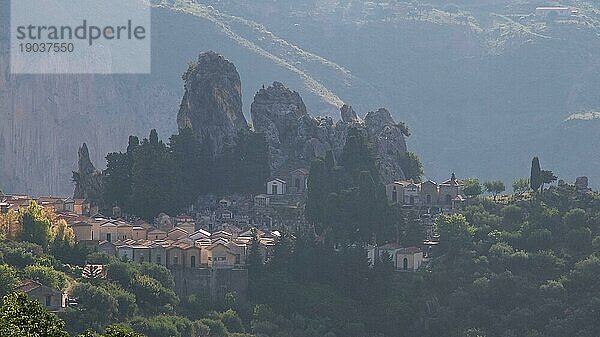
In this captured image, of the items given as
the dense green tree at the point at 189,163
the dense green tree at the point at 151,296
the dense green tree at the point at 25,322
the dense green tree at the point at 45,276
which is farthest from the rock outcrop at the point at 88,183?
the dense green tree at the point at 25,322

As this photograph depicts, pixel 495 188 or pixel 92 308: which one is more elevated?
pixel 495 188

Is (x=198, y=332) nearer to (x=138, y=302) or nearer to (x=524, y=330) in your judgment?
(x=138, y=302)

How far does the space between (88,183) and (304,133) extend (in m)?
8.51

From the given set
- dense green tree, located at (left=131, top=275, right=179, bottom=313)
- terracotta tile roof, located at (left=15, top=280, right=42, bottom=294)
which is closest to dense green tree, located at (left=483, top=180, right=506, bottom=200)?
dense green tree, located at (left=131, top=275, right=179, bottom=313)

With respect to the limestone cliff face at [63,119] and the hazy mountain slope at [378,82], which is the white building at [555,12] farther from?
the limestone cliff face at [63,119]

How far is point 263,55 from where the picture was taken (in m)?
129

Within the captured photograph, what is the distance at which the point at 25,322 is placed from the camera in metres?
30.3

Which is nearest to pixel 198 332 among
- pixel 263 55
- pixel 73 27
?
pixel 73 27

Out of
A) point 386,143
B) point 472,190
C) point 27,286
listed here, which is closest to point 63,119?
point 386,143

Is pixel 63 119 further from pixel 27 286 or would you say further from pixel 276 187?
pixel 27 286

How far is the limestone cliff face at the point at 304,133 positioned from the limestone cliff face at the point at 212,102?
107 cm

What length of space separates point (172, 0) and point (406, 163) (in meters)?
68.0

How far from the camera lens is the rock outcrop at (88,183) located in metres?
68.6

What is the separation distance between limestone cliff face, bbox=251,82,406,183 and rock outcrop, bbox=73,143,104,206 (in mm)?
6554
